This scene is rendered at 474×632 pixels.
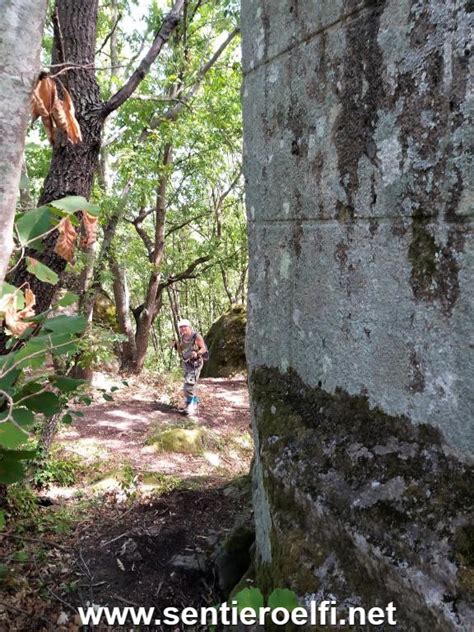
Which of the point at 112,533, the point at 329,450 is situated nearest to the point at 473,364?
the point at 329,450

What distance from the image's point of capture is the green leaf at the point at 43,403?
4.84 feet

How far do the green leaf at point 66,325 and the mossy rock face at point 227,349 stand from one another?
11.1 metres

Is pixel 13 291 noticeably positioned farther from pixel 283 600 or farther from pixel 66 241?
pixel 283 600

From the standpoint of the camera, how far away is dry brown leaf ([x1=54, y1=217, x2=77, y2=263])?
5.50 ft

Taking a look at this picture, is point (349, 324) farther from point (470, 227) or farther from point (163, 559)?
point (163, 559)

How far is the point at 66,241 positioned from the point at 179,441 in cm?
460

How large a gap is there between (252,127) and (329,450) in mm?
1624

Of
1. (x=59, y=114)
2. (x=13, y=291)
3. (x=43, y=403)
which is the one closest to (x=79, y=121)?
(x=59, y=114)

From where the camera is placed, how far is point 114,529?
10.9 feet

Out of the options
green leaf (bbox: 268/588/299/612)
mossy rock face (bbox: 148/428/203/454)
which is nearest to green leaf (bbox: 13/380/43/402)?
green leaf (bbox: 268/588/299/612)

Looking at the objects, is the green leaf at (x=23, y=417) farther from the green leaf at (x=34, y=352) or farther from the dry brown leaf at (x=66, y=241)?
the dry brown leaf at (x=66, y=241)

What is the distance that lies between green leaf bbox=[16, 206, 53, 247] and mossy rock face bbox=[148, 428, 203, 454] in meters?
4.56

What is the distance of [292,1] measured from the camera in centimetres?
211
